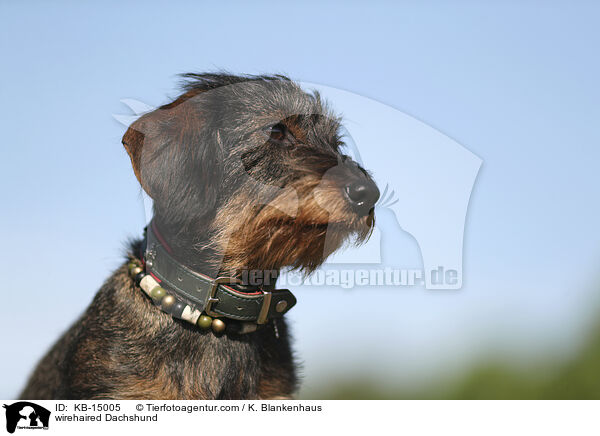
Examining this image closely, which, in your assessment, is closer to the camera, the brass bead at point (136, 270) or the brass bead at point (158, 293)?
the brass bead at point (158, 293)

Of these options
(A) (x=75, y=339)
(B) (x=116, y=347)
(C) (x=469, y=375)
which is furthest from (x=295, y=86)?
(C) (x=469, y=375)

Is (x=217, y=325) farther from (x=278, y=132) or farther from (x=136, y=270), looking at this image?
(x=278, y=132)

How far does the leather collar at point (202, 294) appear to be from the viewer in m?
2.49

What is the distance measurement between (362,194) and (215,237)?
835 millimetres

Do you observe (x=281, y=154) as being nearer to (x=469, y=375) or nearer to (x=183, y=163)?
(x=183, y=163)

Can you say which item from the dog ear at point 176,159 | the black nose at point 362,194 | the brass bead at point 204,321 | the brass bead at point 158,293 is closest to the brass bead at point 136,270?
the brass bead at point 158,293

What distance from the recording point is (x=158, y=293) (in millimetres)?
2527

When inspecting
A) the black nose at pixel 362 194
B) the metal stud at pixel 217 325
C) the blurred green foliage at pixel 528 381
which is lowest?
the blurred green foliage at pixel 528 381

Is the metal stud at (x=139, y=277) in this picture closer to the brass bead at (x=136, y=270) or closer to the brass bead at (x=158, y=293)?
the brass bead at (x=136, y=270)

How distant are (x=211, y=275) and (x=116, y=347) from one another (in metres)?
0.70
